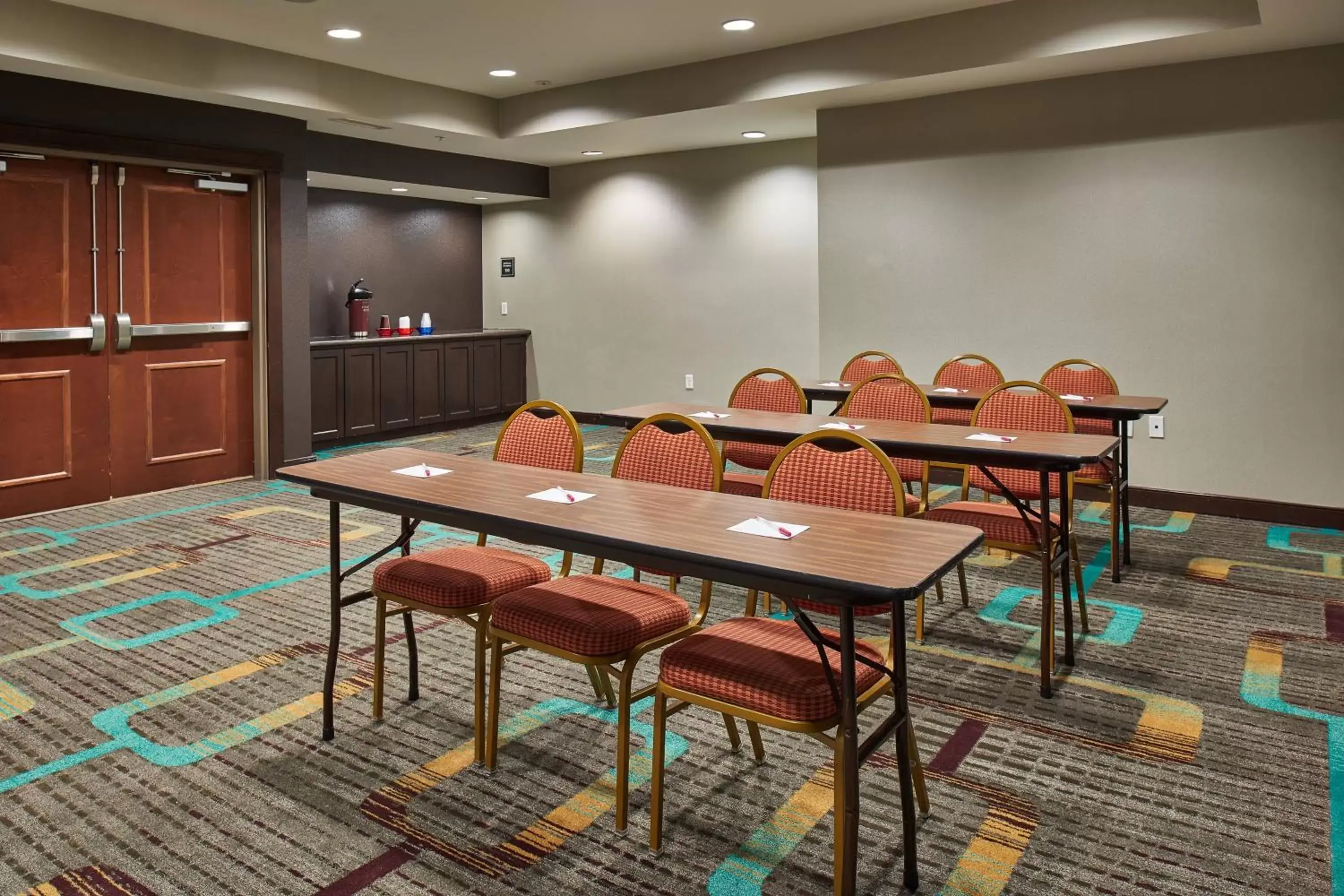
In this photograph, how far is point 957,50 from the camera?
18.1ft

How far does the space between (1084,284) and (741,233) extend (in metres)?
3.03

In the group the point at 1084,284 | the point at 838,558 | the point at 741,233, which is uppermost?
the point at 741,233

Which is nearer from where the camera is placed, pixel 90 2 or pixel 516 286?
pixel 90 2

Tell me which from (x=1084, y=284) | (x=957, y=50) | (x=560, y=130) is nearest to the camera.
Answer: (x=957, y=50)

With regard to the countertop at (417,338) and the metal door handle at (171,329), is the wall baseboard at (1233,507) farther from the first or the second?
the countertop at (417,338)

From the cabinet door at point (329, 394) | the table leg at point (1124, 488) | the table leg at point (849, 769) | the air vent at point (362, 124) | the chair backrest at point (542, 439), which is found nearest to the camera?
the table leg at point (849, 769)

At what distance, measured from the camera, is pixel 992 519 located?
11.7 feet

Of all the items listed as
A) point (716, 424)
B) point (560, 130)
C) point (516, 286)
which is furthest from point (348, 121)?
point (716, 424)

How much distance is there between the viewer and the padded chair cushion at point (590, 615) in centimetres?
240

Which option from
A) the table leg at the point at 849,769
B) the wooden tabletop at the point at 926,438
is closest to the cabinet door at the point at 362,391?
the wooden tabletop at the point at 926,438

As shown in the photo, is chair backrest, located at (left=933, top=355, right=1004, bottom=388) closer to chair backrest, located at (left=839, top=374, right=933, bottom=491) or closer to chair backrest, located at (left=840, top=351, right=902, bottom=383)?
chair backrest, located at (left=840, top=351, right=902, bottom=383)

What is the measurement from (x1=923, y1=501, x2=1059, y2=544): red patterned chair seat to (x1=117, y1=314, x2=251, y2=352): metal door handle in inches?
195

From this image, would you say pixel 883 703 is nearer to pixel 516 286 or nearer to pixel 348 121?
pixel 348 121

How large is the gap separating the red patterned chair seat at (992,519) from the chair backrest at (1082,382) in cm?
162
